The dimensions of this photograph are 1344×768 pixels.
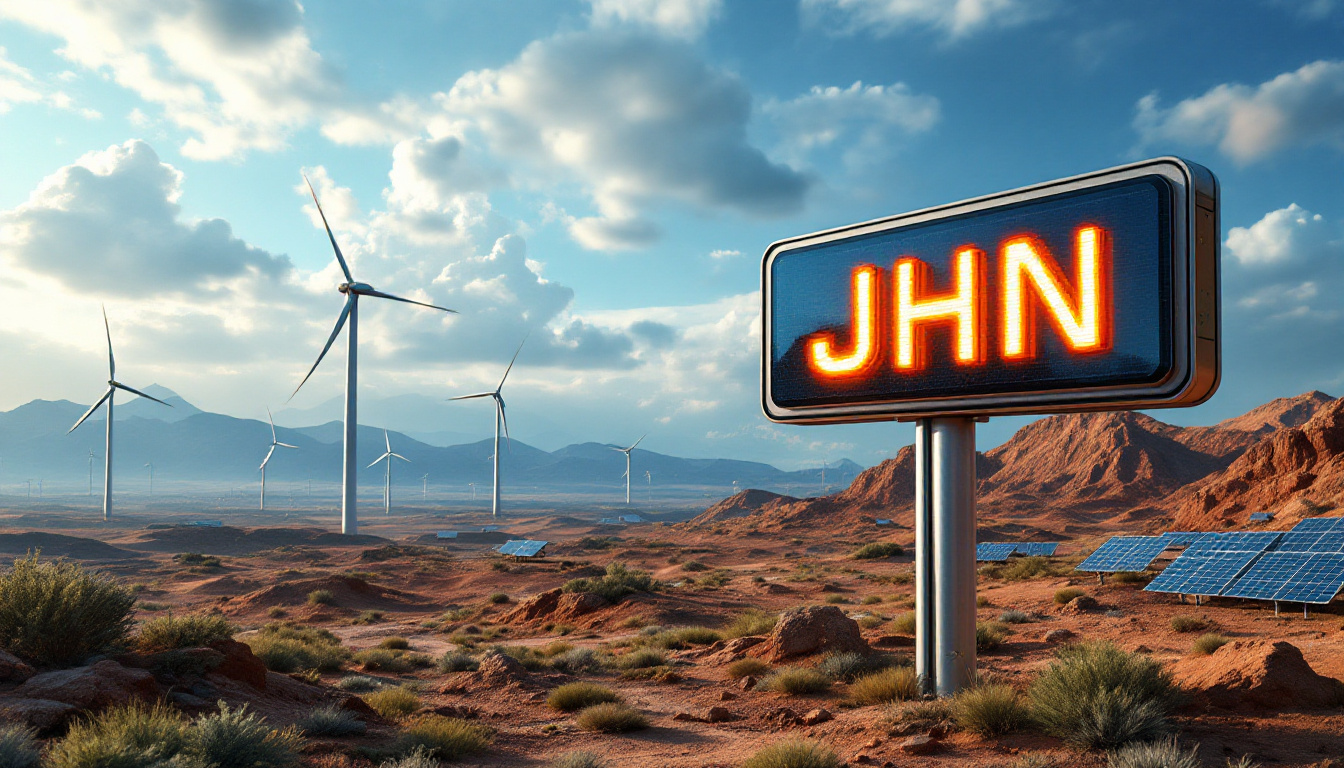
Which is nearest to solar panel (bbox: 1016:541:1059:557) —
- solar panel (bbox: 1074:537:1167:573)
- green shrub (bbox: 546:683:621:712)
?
solar panel (bbox: 1074:537:1167:573)

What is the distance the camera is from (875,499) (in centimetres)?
11388

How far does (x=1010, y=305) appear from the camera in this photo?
10.1 m

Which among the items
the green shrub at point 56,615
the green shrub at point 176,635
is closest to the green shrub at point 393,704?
the green shrub at point 176,635

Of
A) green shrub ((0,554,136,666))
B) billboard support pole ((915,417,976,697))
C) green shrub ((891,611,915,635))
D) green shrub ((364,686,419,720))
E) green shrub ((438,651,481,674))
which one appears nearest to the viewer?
green shrub ((0,554,136,666))

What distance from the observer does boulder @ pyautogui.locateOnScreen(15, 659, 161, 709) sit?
9.35 metres

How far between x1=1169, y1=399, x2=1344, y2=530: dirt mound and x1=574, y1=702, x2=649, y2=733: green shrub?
161ft

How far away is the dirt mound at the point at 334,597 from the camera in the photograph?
125 feet

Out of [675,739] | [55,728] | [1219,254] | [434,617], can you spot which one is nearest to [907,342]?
[1219,254]

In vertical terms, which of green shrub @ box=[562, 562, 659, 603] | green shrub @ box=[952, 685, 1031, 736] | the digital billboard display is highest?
the digital billboard display

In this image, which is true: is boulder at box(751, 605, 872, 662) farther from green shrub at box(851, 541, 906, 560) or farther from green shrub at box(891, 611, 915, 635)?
green shrub at box(851, 541, 906, 560)

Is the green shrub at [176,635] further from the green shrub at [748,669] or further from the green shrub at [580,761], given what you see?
the green shrub at [748,669]

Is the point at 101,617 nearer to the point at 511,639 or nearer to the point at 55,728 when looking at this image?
the point at 55,728

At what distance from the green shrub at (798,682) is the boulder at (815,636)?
197 cm

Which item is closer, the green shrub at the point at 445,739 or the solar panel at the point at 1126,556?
A: the green shrub at the point at 445,739
